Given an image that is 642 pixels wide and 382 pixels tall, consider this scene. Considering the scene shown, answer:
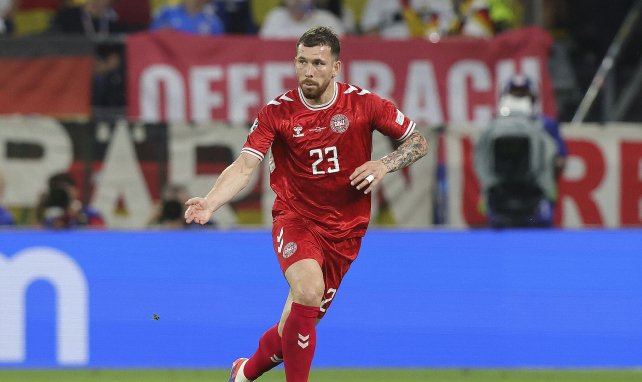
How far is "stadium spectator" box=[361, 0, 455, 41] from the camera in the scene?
14.8 metres

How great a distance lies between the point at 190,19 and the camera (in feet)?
47.5

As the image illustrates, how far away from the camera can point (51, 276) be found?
10570 millimetres

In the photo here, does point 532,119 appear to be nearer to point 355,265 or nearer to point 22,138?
point 355,265

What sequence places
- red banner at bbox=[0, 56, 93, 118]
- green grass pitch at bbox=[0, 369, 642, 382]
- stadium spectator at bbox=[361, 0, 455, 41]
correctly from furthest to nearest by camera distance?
stadium spectator at bbox=[361, 0, 455, 41] < red banner at bbox=[0, 56, 93, 118] < green grass pitch at bbox=[0, 369, 642, 382]

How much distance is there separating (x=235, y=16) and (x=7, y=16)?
8.07 ft

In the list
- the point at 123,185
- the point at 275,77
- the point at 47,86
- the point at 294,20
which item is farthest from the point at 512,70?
the point at 47,86

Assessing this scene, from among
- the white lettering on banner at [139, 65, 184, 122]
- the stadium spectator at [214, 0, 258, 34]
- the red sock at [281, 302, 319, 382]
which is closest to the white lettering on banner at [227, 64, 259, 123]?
the white lettering on banner at [139, 65, 184, 122]

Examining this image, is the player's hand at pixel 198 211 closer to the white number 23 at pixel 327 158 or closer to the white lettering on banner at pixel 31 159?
the white number 23 at pixel 327 158

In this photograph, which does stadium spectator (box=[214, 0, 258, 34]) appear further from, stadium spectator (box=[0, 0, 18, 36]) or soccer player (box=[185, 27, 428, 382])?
soccer player (box=[185, 27, 428, 382])

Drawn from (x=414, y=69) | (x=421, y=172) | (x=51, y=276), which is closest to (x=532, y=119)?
(x=421, y=172)

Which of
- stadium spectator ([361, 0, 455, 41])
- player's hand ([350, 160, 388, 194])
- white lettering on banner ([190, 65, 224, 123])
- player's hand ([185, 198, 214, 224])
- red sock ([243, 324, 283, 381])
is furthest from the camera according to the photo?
stadium spectator ([361, 0, 455, 41])

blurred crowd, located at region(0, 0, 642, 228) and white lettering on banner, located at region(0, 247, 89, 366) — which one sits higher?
blurred crowd, located at region(0, 0, 642, 228)

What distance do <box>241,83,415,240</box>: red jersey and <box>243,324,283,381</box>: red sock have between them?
68 centimetres

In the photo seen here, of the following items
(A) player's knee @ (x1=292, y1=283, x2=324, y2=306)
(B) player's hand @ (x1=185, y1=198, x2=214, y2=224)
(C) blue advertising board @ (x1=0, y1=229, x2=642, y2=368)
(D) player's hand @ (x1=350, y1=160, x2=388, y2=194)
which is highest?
(D) player's hand @ (x1=350, y1=160, x2=388, y2=194)
